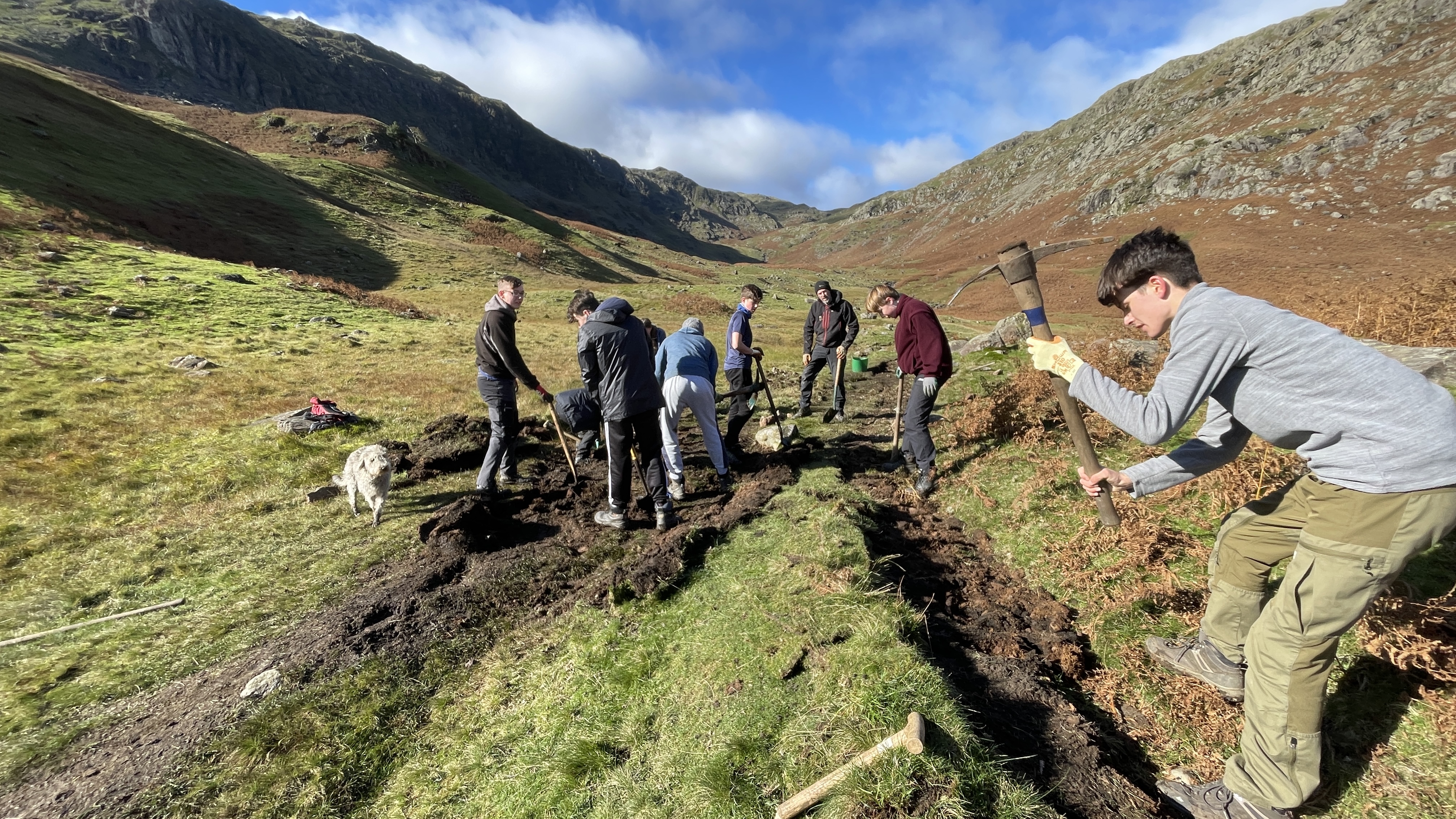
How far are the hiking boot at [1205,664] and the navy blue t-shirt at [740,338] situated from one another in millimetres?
7005

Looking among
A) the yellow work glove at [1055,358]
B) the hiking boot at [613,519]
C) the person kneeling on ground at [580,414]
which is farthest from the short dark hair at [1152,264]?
the person kneeling on ground at [580,414]

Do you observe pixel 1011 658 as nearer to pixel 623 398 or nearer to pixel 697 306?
pixel 623 398

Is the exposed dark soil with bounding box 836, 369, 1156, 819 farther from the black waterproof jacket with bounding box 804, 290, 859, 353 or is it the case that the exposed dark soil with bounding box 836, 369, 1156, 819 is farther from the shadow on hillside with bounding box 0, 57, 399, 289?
the shadow on hillside with bounding box 0, 57, 399, 289

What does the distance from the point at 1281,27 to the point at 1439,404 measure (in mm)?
122028

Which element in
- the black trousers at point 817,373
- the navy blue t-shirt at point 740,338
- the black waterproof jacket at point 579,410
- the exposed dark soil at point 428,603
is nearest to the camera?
the exposed dark soil at point 428,603

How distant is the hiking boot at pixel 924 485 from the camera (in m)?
7.42

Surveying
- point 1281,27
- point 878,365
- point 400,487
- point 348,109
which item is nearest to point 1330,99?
point 1281,27

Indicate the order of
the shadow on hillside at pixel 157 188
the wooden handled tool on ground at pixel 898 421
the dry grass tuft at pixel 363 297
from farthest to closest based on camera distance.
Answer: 1. the shadow on hillside at pixel 157 188
2. the dry grass tuft at pixel 363 297
3. the wooden handled tool on ground at pixel 898 421

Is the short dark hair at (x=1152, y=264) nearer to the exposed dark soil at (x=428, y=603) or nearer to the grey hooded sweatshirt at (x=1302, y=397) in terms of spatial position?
the grey hooded sweatshirt at (x=1302, y=397)

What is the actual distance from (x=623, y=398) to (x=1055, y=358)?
4.63 meters

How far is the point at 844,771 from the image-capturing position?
281 centimetres

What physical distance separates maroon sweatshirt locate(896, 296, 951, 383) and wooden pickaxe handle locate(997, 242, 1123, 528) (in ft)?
10.1

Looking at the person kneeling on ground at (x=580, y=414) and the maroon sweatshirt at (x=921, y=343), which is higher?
the maroon sweatshirt at (x=921, y=343)

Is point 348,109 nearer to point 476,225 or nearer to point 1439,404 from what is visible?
point 476,225
